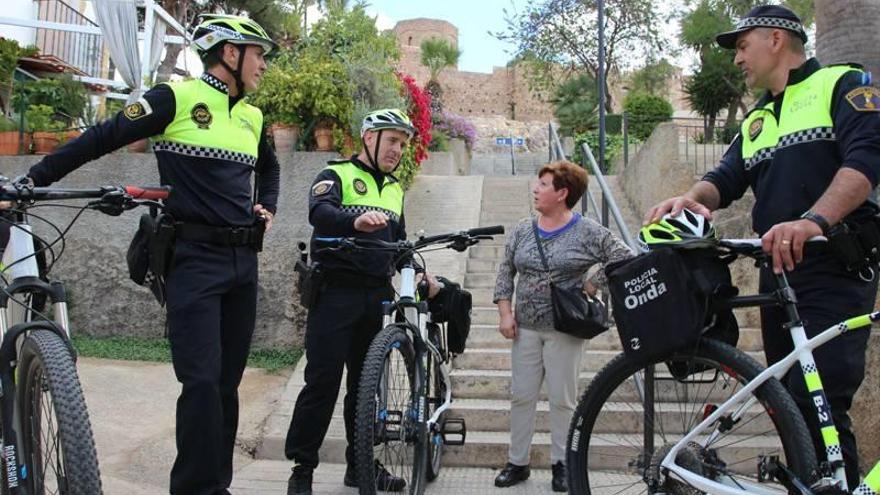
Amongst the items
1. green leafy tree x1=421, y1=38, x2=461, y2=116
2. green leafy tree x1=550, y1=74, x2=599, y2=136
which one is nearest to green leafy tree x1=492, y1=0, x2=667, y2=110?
green leafy tree x1=550, y1=74, x2=599, y2=136

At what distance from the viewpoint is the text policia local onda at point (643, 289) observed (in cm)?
256

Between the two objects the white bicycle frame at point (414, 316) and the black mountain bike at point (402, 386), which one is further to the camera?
the white bicycle frame at point (414, 316)

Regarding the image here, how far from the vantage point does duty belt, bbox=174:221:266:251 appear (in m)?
3.07

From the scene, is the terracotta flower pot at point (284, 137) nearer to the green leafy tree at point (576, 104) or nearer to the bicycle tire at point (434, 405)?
the bicycle tire at point (434, 405)

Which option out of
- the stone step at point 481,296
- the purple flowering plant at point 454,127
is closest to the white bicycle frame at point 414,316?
the stone step at point 481,296

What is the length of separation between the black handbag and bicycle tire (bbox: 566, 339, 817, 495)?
815mm

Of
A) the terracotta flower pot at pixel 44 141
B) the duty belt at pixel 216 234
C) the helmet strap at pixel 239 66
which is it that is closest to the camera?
the duty belt at pixel 216 234

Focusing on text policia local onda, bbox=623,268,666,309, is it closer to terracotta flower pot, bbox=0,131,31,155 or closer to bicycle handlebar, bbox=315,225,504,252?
bicycle handlebar, bbox=315,225,504,252

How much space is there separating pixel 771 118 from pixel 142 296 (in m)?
5.48

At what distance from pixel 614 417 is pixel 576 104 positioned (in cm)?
1839

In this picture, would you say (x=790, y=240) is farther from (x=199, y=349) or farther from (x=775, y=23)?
(x=199, y=349)

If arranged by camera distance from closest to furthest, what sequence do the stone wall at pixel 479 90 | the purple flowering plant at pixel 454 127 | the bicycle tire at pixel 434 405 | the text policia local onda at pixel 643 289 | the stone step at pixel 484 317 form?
the text policia local onda at pixel 643 289, the bicycle tire at pixel 434 405, the stone step at pixel 484 317, the purple flowering plant at pixel 454 127, the stone wall at pixel 479 90

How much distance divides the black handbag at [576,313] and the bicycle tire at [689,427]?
32.1 inches

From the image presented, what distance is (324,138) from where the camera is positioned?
707 centimetres
